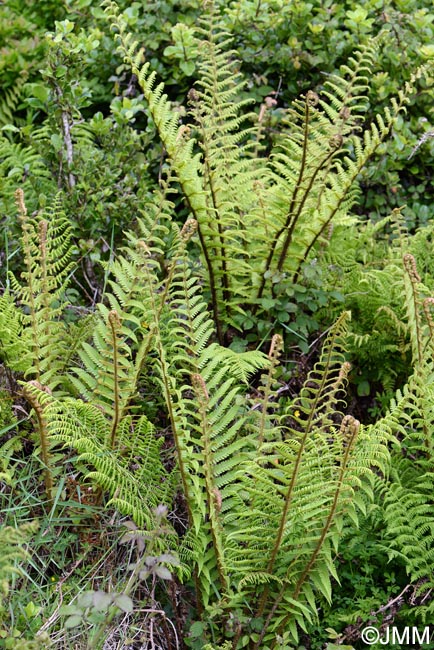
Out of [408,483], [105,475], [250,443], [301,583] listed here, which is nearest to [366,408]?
[408,483]

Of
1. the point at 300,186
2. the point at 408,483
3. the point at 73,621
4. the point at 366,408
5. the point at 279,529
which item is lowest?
the point at 366,408

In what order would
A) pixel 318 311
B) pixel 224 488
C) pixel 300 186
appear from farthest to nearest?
pixel 318 311 → pixel 300 186 → pixel 224 488

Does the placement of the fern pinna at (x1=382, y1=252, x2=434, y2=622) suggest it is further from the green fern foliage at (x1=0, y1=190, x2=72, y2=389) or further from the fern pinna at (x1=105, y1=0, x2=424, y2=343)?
the green fern foliage at (x1=0, y1=190, x2=72, y2=389)

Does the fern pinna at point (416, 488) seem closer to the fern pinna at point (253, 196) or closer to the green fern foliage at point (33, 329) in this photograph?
the fern pinna at point (253, 196)

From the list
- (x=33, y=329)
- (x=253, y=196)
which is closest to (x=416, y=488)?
(x=253, y=196)

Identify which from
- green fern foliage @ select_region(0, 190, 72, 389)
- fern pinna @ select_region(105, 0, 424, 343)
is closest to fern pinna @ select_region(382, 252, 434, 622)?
fern pinna @ select_region(105, 0, 424, 343)

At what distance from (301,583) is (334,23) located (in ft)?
10.6

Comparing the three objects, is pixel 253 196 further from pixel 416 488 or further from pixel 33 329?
pixel 416 488

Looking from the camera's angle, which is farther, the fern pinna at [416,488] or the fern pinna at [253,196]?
the fern pinna at [253,196]

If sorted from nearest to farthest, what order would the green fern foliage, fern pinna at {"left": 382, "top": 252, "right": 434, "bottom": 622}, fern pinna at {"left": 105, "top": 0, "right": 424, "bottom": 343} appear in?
fern pinna at {"left": 382, "top": 252, "right": 434, "bottom": 622} → the green fern foliage → fern pinna at {"left": 105, "top": 0, "right": 424, "bottom": 343}

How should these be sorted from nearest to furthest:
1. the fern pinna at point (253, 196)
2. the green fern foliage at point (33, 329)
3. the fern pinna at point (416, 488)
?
the fern pinna at point (416, 488) → the green fern foliage at point (33, 329) → the fern pinna at point (253, 196)

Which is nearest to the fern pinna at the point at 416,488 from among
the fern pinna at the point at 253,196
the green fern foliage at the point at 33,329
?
the fern pinna at the point at 253,196

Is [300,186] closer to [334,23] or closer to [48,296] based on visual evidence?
[48,296]

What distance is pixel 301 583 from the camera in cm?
280
